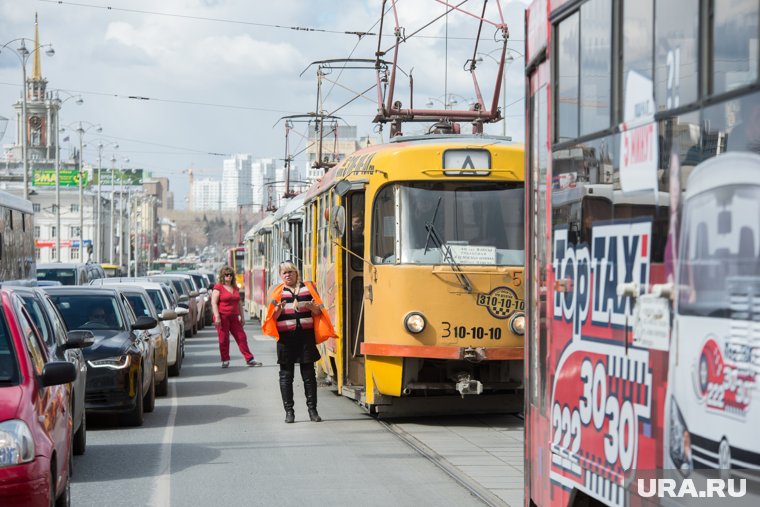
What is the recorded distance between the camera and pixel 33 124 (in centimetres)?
11606

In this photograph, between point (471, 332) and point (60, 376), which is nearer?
point (60, 376)

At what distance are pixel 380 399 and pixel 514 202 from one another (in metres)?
2.51

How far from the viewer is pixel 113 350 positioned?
48.3 feet

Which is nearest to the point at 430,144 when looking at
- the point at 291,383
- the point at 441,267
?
the point at 441,267

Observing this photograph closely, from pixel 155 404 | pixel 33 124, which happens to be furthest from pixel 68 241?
pixel 155 404

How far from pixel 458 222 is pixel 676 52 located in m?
9.71

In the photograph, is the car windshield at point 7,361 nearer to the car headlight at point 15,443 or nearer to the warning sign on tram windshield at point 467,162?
the car headlight at point 15,443

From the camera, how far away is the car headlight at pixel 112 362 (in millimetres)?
14375

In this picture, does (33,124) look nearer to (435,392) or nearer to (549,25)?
(435,392)

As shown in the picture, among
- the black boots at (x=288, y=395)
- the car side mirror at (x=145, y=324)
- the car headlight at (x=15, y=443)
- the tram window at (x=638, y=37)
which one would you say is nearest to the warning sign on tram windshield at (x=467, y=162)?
the black boots at (x=288, y=395)

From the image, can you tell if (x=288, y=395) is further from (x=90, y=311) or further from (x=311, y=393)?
(x=90, y=311)

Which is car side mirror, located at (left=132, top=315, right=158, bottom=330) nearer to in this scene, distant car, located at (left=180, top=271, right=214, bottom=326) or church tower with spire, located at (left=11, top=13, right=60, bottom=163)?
distant car, located at (left=180, top=271, right=214, bottom=326)

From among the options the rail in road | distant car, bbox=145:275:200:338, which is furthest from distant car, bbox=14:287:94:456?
distant car, bbox=145:275:200:338

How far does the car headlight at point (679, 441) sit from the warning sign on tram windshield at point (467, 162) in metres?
9.82
